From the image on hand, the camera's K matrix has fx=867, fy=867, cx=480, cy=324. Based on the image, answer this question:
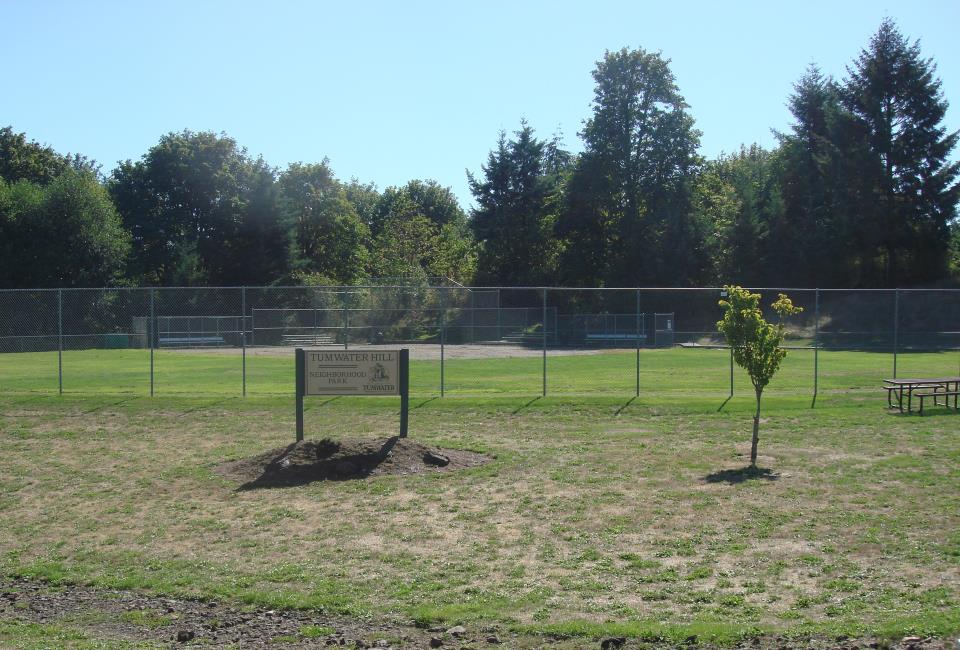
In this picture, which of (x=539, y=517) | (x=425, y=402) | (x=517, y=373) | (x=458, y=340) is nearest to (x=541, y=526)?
(x=539, y=517)

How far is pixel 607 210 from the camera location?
2467 inches

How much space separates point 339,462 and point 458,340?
99.6 feet

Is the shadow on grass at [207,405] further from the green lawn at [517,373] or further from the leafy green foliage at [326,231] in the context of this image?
the leafy green foliage at [326,231]

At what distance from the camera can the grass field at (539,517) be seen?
7391 millimetres

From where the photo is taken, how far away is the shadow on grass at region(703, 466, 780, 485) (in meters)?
12.1

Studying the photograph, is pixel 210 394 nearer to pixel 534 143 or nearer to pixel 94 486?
pixel 94 486

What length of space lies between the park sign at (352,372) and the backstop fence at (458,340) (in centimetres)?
835

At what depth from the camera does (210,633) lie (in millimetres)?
6820

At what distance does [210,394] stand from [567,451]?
11465mm

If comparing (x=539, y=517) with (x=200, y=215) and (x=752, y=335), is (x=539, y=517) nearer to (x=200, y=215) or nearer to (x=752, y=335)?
(x=752, y=335)

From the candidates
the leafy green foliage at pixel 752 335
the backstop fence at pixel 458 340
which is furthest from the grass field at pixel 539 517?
the backstop fence at pixel 458 340

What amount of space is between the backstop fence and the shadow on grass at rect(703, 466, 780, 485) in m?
9.29

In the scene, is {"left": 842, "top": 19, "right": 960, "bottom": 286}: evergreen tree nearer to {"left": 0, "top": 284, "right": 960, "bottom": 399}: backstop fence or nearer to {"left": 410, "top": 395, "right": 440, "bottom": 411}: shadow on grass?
{"left": 0, "top": 284, "right": 960, "bottom": 399}: backstop fence

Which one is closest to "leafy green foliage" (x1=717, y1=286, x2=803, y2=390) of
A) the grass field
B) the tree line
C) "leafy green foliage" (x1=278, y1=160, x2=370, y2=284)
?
the grass field
